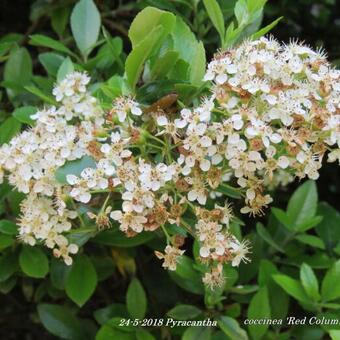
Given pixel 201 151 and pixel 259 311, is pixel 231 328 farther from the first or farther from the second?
pixel 201 151

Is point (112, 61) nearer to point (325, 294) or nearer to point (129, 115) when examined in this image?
point (129, 115)

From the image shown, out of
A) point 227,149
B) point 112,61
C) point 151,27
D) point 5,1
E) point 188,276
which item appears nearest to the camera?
point 227,149

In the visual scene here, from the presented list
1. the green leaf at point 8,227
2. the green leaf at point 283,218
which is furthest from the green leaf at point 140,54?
the green leaf at point 283,218

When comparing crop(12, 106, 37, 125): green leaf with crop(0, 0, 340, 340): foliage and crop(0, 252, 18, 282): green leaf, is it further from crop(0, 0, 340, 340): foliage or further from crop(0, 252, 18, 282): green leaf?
crop(0, 252, 18, 282): green leaf

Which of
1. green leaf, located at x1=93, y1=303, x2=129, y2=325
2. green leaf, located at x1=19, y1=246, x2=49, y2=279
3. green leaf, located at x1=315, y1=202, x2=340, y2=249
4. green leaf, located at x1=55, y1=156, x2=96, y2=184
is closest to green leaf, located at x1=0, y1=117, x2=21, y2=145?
green leaf, located at x1=19, y1=246, x2=49, y2=279

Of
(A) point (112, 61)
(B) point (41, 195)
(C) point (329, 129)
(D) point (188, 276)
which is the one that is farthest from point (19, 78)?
(C) point (329, 129)

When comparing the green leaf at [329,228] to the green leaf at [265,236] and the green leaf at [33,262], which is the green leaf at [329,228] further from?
the green leaf at [33,262]

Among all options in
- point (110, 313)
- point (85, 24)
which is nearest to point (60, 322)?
point (110, 313)
